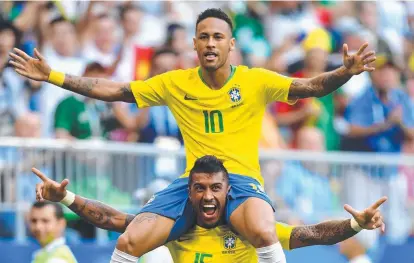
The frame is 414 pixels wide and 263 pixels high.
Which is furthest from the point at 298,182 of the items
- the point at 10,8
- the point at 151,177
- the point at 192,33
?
the point at 10,8

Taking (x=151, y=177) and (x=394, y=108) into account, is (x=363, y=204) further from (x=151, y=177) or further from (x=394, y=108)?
(x=151, y=177)

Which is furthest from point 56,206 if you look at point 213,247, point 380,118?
point 380,118

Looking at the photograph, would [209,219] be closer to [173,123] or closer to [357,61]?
[357,61]

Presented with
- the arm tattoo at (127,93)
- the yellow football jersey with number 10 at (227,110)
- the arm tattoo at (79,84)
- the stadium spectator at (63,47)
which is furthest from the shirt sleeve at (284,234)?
the stadium spectator at (63,47)

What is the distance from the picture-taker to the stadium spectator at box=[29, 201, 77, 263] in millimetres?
13180

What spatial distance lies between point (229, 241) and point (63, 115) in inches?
162

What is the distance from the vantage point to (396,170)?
16.7 m

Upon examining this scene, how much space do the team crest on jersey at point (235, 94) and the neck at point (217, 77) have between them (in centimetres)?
12

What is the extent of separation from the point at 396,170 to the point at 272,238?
235 inches

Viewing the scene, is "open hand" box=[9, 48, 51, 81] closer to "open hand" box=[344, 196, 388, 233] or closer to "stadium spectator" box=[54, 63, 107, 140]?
"open hand" box=[344, 196, 388, 233]

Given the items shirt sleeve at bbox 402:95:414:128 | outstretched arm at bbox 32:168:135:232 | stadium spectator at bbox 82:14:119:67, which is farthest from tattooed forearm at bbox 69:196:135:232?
shirt sleeve at bbox 402:95:414:128

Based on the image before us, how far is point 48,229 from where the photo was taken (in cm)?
1345

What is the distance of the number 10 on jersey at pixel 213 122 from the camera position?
11.6 metres

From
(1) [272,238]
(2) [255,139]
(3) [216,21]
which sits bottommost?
(1) [272,238]
